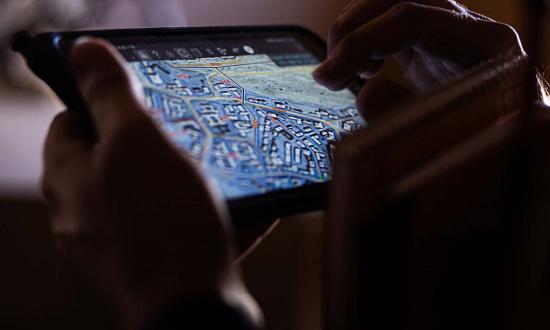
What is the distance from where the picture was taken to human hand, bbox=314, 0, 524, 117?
646 millimetres

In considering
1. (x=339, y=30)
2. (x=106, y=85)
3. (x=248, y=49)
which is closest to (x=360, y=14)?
(x=339, y=30)

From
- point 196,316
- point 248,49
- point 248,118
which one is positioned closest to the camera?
point 196,316

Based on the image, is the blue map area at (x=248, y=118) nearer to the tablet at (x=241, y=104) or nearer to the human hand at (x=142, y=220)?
the tablet at (x=241, y=104)

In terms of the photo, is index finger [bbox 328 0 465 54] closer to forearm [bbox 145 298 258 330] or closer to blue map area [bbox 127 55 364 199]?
blue map area [bbox 127 55 364 199]

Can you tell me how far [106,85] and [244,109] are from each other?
9.0 inches

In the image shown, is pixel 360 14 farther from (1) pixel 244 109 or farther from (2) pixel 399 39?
(1) pixel 244 109

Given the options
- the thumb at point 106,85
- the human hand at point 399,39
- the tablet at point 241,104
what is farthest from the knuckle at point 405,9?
the thumb at point 106,85

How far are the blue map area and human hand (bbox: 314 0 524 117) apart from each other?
0.05 m

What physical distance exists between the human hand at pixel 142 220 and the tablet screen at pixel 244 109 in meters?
0.12

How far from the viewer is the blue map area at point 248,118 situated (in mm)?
560

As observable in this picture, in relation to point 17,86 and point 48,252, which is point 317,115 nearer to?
point 48,252

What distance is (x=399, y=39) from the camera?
656 millimetres

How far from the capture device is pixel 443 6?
2.22 ft

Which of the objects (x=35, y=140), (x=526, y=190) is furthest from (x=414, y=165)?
(x=35, y=140)
